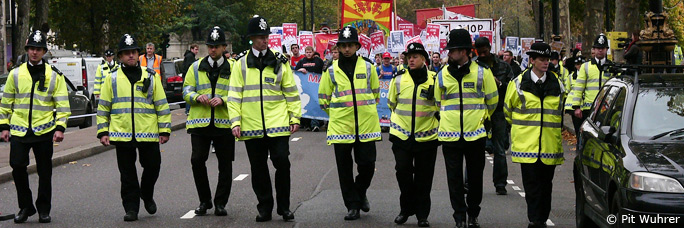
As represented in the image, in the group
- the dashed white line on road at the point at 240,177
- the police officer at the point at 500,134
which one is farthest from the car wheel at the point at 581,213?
the dashed white line on road at the point at 240,177

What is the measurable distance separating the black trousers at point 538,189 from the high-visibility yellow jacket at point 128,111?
349 cm

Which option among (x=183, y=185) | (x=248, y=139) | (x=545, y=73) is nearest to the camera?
(x=545, y=73)

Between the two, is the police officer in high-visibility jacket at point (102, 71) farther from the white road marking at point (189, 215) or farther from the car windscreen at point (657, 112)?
the car windscreen at point (657, 112)

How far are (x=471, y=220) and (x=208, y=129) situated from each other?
2.78 m

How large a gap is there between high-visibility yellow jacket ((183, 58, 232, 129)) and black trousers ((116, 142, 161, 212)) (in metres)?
0.47

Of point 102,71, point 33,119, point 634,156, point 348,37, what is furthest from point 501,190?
point 102,71

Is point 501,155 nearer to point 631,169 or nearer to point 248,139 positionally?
point 248,139

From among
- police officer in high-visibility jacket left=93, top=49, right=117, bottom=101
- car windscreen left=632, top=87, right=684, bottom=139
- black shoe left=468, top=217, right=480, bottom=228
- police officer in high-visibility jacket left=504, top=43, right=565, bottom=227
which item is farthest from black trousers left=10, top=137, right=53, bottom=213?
police officer in high-visibility jacket left=93, top=49, right=117, bottom=101

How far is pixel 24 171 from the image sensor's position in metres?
10.5

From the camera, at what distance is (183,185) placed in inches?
531

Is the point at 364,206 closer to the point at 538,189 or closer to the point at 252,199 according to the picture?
the point at 252,199

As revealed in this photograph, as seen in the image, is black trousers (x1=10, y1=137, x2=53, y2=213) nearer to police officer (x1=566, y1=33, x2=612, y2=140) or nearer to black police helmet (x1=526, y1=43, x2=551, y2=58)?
black police helmet (x1=526, y1=43, x2=551, y2=58)

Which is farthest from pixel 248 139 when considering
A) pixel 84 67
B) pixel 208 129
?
pixel 84 67

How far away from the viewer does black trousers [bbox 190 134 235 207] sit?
35.4 feet
